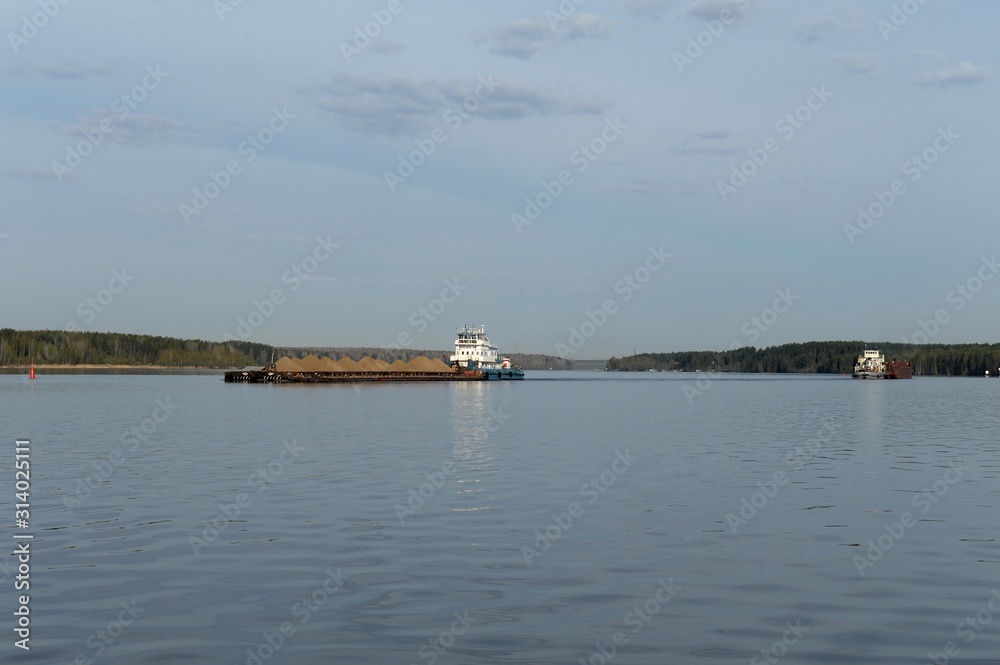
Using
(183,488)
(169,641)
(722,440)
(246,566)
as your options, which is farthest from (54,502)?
(722,440)

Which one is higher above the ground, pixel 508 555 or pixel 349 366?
pixel 349 366

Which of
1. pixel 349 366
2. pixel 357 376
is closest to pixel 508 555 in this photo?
pixel 357 376

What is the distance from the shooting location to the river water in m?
10.9

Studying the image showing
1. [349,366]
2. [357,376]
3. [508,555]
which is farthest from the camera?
[349,366]

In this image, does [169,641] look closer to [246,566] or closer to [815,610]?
[246,566]

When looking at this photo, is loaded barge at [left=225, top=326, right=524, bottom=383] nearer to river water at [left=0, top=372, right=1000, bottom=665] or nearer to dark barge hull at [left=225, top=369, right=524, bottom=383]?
dark barge hull at [left=225, top=369, right=524, bottom=383]

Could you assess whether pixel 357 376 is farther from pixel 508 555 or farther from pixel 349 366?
pixel 508 555

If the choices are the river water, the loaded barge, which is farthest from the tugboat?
the river water

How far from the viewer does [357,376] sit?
493ft

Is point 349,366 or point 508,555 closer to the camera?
point 508,555

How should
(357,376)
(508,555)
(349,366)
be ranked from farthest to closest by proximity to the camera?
1. (349,366)
2. (357,376)
3. (508,555)

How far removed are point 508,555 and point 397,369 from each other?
146m

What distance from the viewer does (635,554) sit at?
16.0m

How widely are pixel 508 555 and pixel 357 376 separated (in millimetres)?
136457
